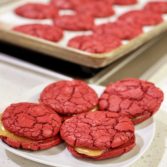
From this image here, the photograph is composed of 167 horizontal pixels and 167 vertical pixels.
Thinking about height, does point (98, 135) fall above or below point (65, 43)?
above

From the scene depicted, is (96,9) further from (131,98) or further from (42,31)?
(131,98)

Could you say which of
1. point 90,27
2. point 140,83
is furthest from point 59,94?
point 90,27

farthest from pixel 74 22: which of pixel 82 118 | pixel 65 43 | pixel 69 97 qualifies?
pixel 82 118

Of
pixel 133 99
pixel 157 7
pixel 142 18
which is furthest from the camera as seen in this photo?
pixel 157 7

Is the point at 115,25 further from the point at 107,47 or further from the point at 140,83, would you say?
the point at 140,83

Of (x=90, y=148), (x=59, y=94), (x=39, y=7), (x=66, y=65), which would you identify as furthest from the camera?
(x=39, y=7)

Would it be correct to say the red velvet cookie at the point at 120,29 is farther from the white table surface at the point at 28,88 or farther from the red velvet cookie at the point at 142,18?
the white table surface at the point at 28,88
